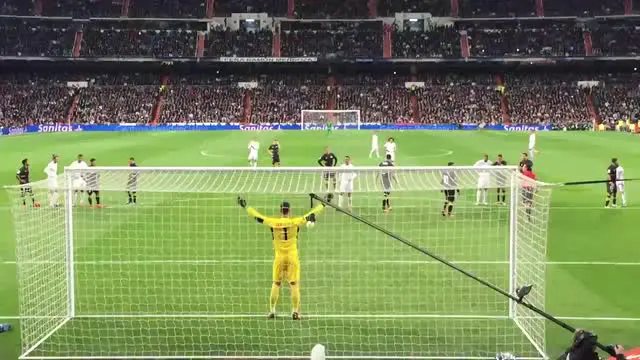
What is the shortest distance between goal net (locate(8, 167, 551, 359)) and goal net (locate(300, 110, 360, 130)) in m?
44.0

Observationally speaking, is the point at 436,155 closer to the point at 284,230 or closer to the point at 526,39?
the point at 284,230

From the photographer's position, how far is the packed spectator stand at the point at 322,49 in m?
67.6

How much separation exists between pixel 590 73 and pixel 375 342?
7042cm

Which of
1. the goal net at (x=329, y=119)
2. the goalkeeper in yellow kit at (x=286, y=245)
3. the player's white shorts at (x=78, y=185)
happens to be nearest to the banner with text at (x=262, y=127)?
the goal net at (x=329, y=119)

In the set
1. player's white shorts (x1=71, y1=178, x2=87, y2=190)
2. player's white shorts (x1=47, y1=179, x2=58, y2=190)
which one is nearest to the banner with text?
player's white shorts (x1=71, y1=178, x2=87, y2=190)

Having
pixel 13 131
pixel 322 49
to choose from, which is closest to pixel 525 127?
pixel 322 49

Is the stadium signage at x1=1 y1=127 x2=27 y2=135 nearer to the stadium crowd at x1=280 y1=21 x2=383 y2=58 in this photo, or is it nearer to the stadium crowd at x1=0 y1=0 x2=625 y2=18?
the stadium crowd at x1=0 y1=0 x2=625 y2=18

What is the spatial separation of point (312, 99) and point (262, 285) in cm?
5784

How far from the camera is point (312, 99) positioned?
7062 centimetres

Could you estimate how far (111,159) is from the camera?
119 ft

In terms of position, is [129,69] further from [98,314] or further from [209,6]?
[98,314]

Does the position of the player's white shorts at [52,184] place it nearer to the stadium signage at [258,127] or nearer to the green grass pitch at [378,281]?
the green grass pitch at [378,281]

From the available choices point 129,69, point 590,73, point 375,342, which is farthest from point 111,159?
point 590,73

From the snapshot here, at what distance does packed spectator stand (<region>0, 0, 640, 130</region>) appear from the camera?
222 ft
